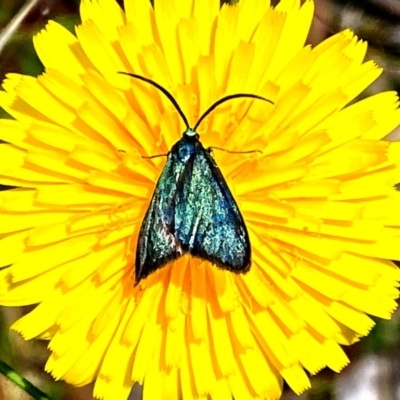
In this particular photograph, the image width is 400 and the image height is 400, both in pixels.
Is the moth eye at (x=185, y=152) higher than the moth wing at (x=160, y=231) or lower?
higher

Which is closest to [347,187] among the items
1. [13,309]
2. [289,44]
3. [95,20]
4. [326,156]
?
[326,156]

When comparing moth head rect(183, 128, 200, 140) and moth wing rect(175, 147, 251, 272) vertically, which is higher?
moth head rect(183, 128, 200, 140)

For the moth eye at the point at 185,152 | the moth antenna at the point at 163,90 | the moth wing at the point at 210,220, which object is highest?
the moth antenna at the point at 163,90

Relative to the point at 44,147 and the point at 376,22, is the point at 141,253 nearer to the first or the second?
the point at 44,147

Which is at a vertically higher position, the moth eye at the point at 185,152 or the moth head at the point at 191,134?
the moth head at the point at 191,134

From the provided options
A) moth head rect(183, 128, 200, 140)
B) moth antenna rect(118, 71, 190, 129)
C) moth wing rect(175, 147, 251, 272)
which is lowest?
moth wing rect(175, 147, 251, 272)

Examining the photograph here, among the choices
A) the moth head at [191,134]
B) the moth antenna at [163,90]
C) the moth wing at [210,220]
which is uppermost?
the moth antenna at [163,90]
